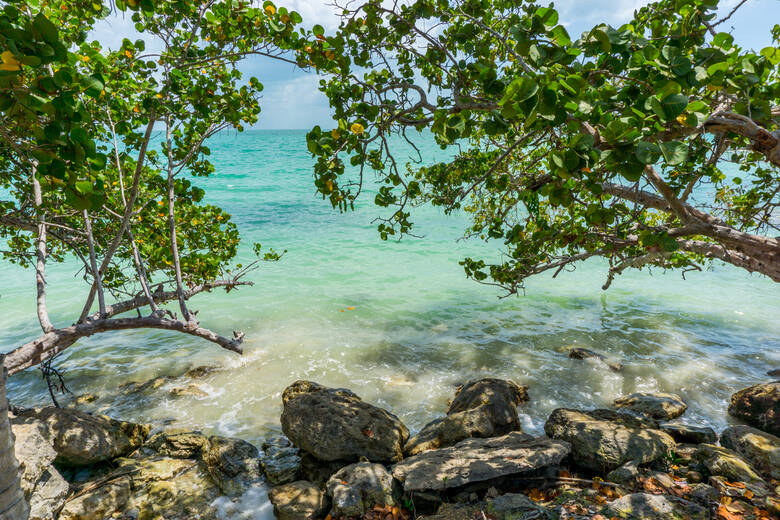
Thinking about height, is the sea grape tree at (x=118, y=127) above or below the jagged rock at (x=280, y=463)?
above

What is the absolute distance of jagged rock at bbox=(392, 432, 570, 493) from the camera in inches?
162

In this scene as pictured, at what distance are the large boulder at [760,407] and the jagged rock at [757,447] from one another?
1.16 metres

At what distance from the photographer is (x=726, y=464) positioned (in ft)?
13.4

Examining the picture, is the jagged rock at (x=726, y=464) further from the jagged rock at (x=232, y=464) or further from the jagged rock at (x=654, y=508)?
the jagged rock at (x=232, y=464)

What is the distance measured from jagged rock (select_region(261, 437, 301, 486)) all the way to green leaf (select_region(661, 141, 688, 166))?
5.09 m

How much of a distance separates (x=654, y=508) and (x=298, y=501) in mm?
3295

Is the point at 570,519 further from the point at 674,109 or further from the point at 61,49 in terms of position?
the point at 61,49

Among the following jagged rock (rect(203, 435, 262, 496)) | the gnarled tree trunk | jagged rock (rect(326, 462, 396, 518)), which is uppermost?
the gnarled tree trunk

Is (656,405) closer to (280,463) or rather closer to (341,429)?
(341,429)

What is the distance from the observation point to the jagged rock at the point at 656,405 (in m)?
6.35

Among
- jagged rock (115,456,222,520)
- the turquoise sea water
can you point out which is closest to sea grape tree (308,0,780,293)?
the turquoise sea water

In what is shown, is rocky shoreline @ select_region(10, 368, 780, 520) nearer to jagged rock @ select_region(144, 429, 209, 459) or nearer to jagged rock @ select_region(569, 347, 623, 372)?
jagged rock @ select_region(144, 429, 209, 459)

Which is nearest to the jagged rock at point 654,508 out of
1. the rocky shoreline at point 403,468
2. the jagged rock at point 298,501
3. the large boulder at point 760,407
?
the rocky shoreline at point 403,468

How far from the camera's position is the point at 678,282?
570 inches
